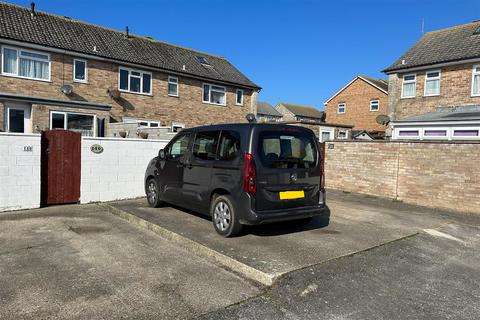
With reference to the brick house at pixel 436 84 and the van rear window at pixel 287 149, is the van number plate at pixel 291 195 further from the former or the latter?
the brick house at pixel 436 84

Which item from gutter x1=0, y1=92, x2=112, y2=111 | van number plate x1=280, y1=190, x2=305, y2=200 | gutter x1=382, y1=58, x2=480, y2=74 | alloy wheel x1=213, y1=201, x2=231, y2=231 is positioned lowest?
alloy wheel x1=213, y1=201, x2=231, y2=231

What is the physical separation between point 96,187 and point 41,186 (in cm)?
123

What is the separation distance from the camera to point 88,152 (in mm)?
9148

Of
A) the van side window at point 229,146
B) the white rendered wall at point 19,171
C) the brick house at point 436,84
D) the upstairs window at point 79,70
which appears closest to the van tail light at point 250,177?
the van side window at point 229,146

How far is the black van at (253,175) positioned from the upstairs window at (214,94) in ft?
55.7

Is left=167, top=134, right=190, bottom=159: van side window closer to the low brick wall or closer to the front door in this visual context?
the low brick wall

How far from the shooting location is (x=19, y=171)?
8172 millimetres

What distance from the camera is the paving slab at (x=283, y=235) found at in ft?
16.1

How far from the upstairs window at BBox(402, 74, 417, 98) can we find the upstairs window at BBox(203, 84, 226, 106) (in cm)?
1084

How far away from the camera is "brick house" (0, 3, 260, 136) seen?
49.9 ft

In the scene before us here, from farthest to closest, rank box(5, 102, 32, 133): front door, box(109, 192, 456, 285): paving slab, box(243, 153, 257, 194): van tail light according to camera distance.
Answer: box(5, 102, 32, 133): front door
box(243, 153, 257, 194): van tail light
box(109, 192, 456, 285): paving slab

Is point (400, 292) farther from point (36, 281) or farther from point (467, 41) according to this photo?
point (467, 41)

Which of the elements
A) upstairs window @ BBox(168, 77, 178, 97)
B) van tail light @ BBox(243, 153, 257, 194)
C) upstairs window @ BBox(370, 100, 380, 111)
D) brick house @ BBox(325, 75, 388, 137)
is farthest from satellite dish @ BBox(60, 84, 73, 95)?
upstairs window @ BBox(370, 100, 380, 111)

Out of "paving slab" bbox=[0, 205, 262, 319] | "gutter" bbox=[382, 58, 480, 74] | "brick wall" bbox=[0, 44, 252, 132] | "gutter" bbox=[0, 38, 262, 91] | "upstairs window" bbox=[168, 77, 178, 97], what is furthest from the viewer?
"upstairs window" bbox=[168, 77, 178, 97]
